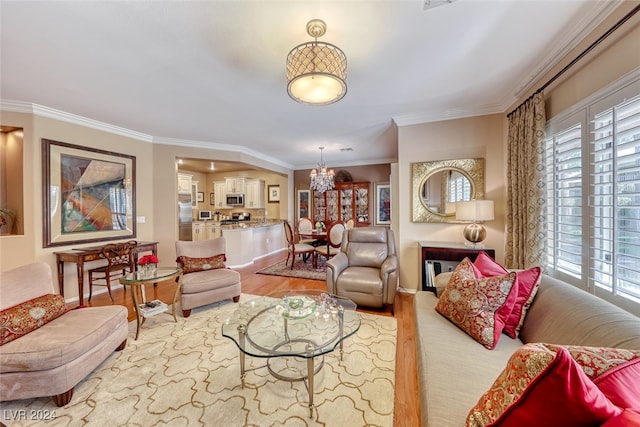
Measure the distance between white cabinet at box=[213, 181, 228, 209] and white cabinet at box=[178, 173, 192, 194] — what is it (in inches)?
45.6

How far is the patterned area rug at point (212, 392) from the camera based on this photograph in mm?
1519

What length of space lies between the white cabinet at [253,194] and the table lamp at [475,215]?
5.71m

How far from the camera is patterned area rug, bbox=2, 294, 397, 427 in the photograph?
1.52 meters

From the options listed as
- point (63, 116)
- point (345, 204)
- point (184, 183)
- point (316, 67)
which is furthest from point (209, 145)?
point (345, 204)

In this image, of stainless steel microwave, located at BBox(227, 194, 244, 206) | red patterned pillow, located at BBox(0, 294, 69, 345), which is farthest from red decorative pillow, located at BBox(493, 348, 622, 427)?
stainless steel microwave, located at BBox(227, 194, 244, 206)

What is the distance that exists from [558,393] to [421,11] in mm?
2129

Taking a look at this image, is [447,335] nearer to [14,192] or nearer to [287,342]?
[287,342]

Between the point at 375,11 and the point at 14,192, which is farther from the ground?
the point at 375,11

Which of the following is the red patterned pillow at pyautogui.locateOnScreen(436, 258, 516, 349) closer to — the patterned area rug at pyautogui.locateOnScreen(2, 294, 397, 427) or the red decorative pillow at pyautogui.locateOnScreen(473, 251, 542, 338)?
the red decorative pillow at pyautogui.locateOnScreen(473, 251, 542, 338)

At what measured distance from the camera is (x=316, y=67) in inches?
67.8

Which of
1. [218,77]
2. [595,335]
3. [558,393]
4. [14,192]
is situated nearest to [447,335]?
[595,335]

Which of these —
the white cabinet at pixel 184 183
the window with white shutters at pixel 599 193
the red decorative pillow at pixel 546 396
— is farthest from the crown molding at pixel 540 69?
the white cabinet at pixel 184 183

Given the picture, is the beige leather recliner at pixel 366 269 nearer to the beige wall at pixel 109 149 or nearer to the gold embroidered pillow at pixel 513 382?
the gold embroidered pillow at pixel 513 382

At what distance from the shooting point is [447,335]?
1597 mm
